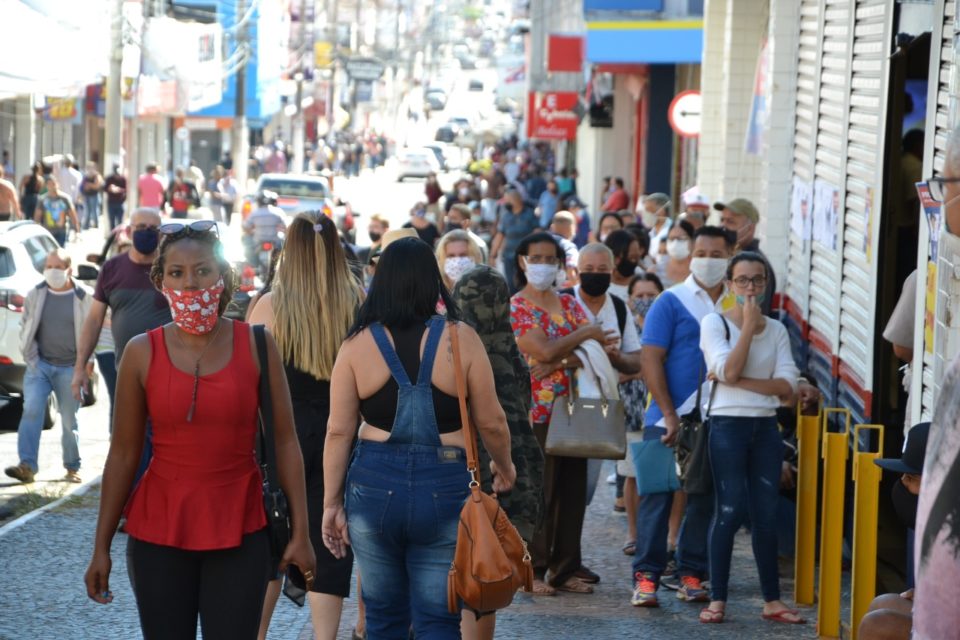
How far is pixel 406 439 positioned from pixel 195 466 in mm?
754

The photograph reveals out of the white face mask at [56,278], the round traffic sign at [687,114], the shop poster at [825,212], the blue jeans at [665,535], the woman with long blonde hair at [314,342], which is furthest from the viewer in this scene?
the round traffic sign at [687,114]

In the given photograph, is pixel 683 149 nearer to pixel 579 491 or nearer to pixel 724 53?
pixel 724 53

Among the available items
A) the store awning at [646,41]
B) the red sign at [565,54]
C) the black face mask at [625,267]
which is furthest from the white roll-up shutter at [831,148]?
the red sign at [565,54]

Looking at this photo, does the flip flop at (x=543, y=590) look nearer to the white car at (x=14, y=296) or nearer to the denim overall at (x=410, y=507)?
the denim overall at (x=410, y=507)

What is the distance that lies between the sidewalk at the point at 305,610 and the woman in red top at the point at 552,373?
0.66ft

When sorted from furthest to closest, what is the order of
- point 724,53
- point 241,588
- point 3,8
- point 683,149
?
1. point 683,149
2. point 3,8
3. point 724,53
4. point 241,588

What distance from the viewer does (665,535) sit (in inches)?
323

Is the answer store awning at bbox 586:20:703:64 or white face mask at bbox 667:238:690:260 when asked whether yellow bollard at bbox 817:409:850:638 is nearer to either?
white face mask at bbox 667:238:690:260

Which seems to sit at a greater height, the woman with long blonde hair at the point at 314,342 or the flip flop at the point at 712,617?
the woman with long blonde hair at the point at 314,342

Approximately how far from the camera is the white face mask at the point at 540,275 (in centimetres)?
815

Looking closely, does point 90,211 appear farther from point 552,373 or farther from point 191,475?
point 191,475

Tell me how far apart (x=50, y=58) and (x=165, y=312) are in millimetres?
19148

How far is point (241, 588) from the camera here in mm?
4691

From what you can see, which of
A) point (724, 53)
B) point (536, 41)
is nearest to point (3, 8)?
point (724, 53)
